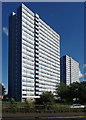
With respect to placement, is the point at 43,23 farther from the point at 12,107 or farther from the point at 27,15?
the point at 12,107

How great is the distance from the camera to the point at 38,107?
430 inches

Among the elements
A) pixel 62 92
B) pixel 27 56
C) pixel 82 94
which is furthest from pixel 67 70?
pixel 82 94

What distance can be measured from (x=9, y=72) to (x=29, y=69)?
537 centimetres

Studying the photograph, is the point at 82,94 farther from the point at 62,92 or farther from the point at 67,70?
the point at 67,70

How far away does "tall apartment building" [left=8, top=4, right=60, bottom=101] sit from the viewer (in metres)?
32.2

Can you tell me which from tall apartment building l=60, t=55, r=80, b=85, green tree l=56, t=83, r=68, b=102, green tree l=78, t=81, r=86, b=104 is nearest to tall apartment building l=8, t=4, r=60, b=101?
green tree l=56, t=83, r=68, b=102

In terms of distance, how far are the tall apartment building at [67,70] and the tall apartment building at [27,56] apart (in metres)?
27.2

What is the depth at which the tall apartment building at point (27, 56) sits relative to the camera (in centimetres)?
3225

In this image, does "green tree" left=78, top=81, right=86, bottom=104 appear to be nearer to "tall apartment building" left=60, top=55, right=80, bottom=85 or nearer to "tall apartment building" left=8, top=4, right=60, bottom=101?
"tall apartment building" left=8, top=4, right=60, bottom=101

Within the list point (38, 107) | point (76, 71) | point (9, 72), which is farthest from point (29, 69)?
point (76, 71)

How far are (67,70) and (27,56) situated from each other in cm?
4117

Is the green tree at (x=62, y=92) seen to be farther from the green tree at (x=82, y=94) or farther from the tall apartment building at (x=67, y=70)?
the tall apartment building at (x=67, y=70)

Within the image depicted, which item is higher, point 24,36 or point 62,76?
point 24,36

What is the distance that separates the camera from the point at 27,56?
1366 inches
